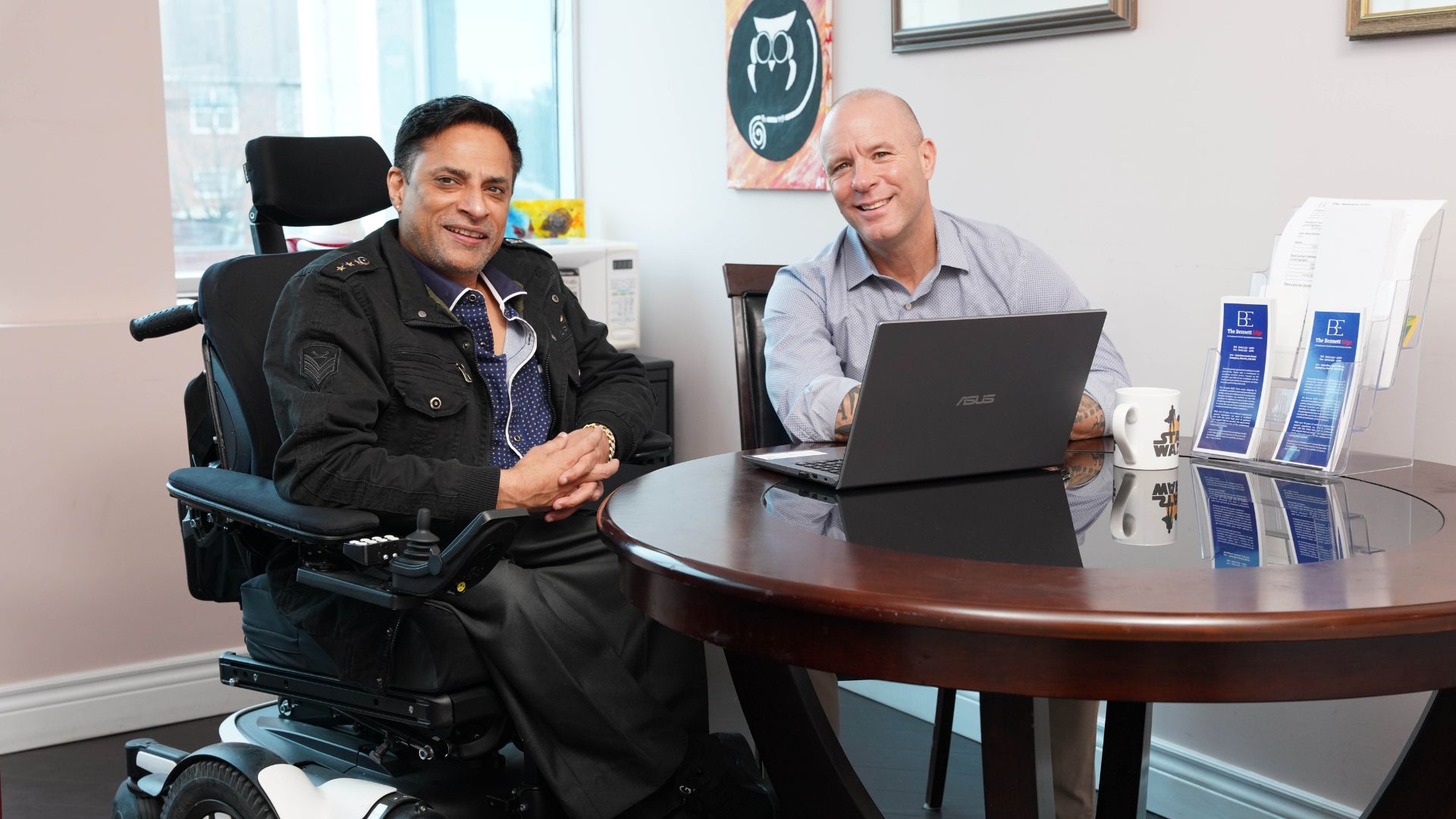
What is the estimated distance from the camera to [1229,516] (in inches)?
59.4

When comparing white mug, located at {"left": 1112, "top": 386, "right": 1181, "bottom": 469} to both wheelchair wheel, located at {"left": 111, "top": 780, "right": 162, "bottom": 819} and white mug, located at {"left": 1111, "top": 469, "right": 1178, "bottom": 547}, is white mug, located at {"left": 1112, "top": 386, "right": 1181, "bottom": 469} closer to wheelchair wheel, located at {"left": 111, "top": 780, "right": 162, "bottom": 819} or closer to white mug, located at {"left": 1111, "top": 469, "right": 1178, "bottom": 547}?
white mug, located at {"left": 1111, "top": 469, "right": 1178, "bottom": 547}

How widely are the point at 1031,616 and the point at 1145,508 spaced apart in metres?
0.54

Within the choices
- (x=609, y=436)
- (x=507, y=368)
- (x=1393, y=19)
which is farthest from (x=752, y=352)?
(x=1393, y=19)

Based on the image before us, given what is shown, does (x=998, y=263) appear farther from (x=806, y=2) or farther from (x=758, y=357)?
(x=806, y=2)

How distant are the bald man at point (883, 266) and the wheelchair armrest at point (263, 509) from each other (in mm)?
766

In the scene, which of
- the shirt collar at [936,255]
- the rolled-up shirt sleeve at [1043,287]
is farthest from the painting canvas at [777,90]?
the rolled-up shirt sleeve at [1043,287]

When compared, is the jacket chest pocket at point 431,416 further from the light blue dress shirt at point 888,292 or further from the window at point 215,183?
the window at point 215,183

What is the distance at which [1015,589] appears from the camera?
3.76 ft

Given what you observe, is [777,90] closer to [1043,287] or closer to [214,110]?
[1043,287]

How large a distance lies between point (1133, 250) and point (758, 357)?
0.81m

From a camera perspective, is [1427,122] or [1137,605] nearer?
[1137,605]

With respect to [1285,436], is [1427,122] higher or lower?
higher

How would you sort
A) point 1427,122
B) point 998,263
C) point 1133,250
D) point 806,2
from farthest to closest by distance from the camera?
point 806,2
point 1133,250
point 998,263
point 1427,122

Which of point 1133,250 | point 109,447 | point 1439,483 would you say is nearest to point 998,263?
point 1133,250
